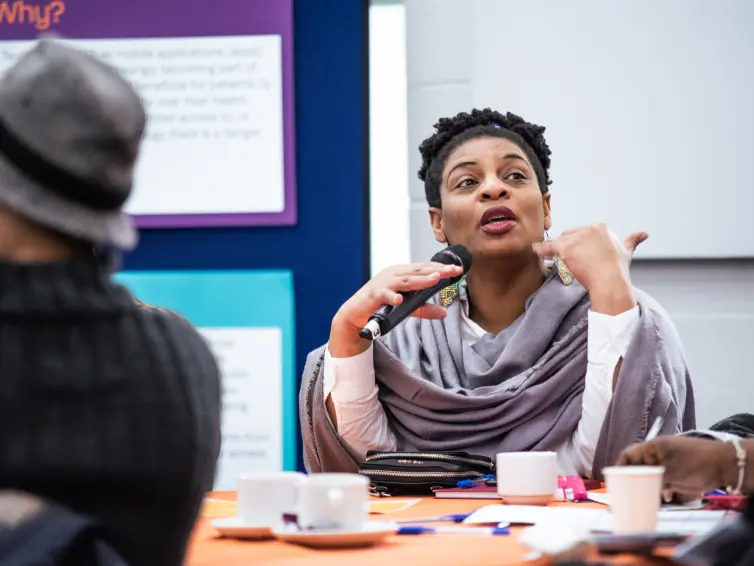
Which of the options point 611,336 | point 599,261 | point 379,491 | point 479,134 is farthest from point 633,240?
point 379,491

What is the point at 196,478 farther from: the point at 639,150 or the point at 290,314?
the point at 639,150

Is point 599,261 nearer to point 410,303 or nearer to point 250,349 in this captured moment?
point 410,303

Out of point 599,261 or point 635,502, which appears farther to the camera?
point 599,261

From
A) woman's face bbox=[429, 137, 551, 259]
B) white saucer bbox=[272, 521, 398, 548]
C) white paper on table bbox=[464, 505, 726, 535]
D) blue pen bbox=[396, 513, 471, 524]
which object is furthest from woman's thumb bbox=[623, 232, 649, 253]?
white saucer bbox=[272, 521, 398, 548]

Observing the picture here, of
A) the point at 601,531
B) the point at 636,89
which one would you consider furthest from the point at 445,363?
the point at 636,89

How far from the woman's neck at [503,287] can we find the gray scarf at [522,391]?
0.12 m

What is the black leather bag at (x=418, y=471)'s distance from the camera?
1.93 metres

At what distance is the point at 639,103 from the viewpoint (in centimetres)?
349

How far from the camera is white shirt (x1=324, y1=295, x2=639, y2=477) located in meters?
2.21

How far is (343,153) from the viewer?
3135 mm

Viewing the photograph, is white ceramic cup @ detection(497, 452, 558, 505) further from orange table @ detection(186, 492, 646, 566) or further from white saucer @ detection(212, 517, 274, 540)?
white saucer @ detection(212, 517, 274, 540)

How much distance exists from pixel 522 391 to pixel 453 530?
37.1 inches

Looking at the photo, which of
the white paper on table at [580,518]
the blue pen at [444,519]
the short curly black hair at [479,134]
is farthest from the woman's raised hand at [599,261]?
the blue pen at [444,519]

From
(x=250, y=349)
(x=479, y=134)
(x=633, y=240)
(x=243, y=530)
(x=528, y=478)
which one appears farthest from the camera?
(x=250, y=349)
